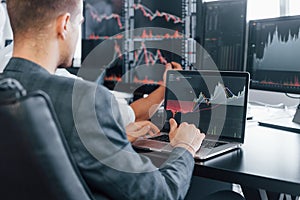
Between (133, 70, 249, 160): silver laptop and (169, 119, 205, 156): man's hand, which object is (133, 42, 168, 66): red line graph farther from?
(169, 119, 205, 156): man's hand

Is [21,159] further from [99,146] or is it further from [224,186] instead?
[224,186]

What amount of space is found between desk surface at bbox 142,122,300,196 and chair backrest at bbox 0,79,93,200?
0.42 meters

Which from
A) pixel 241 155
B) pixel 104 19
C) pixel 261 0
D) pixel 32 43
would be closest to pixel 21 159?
pixel 32 43

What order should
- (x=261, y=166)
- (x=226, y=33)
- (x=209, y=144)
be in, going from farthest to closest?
(x=226, y=33), (x=209, y=144), (x=261, y=166)

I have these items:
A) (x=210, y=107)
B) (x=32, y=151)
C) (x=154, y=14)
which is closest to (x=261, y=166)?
(x=210, y=107)

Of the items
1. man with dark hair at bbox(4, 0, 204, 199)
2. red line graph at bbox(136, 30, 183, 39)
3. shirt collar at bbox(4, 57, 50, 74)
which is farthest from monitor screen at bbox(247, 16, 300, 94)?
shirt collar at bbox(4, 57, 50, 74)

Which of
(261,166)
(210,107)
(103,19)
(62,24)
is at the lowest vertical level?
(261,166)

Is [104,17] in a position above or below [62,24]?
above

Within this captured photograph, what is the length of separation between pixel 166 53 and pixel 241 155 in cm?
126

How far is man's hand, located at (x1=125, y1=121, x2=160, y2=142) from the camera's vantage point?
1.16m

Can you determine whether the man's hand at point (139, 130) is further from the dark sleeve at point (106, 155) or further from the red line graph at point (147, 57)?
the red line graph at point (147, 57)

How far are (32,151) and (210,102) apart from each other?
740mm

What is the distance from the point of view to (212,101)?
1.18m

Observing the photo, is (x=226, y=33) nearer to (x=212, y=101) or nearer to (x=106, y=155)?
(x=212, y=101)
